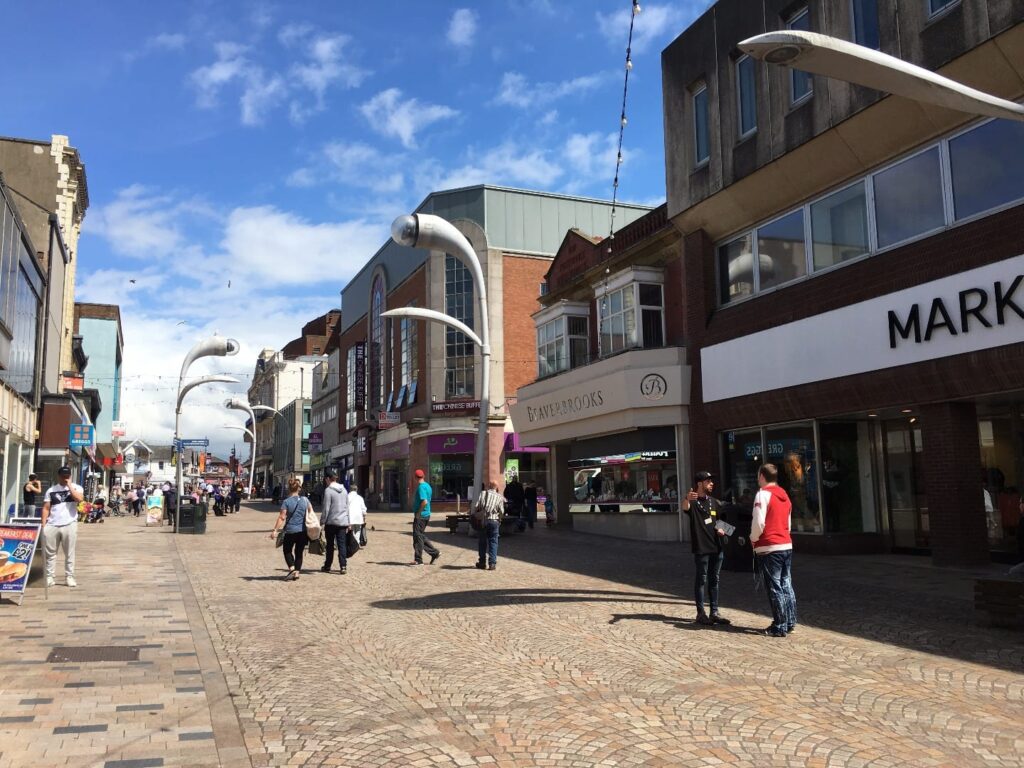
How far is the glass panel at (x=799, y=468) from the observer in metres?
17.5

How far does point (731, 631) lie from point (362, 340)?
53575 mm

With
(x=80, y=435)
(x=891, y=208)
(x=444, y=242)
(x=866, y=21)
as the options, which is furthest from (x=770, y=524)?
(x=80, y=435)

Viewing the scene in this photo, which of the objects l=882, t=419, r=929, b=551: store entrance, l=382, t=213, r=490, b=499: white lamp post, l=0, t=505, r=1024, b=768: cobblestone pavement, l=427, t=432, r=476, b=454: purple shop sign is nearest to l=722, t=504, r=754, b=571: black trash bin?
l=0, t=505, r=1024, b=768: cobblestone pavement

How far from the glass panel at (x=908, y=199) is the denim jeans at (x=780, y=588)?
26.5 ft

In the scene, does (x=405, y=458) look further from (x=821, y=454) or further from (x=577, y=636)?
(x=577, y=636)

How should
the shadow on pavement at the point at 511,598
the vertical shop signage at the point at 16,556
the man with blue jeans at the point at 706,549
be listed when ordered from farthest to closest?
the shadow on pavement at the point at 511,598 → the vertical shop signage at the point at 16,556 → the man with blue jeans at the point at 706,549

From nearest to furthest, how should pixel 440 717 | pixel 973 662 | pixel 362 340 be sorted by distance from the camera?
pixel 440 717 < pixel 973 662 < pixel 362 340

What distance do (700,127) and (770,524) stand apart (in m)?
13.7

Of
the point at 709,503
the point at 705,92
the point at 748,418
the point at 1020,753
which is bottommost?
the point at 1020,753

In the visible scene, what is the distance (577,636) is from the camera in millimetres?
8867

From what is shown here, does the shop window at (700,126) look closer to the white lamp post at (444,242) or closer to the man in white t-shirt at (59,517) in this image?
the white lamp post at (444,242)

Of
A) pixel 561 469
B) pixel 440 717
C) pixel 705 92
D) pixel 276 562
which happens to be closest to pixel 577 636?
pixel 440 717

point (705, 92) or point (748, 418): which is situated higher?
point (705, 92)

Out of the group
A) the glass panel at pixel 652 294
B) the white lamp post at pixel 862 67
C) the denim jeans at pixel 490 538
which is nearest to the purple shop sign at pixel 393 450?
the glass panel at pixel 652 294
